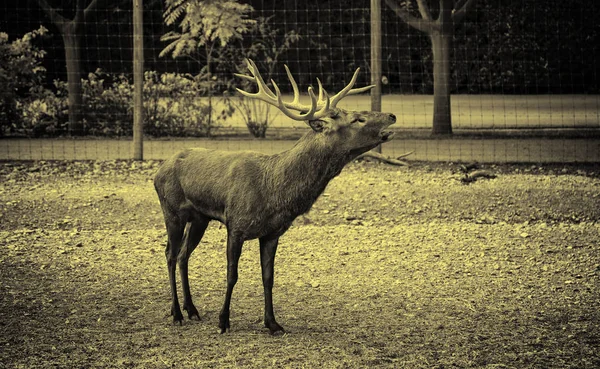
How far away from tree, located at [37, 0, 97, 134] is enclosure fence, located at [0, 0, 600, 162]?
3 centimetres

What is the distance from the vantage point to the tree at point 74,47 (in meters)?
18.9

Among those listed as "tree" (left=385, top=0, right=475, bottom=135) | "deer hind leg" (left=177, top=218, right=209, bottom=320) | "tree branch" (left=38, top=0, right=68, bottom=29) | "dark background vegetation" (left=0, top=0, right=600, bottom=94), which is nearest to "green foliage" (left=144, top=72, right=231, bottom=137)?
"tree branch" (left=38, top=0, right=68, bottom=29)

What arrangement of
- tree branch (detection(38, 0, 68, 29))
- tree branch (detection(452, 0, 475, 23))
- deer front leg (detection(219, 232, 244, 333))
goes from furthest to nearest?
tree branch (detection(38, 0, 68, 29)) < tree branch (detection(452, 0, 475, 23)) < deer front leg (detection(219, 232, 244, 333))

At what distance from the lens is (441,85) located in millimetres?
19297

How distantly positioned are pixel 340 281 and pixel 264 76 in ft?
61.8

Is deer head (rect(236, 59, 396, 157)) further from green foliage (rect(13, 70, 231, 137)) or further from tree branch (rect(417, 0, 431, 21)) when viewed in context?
tree branch (rect(417, 0, 431, 21))

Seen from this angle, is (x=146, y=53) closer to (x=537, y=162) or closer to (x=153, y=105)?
(x=153, y=105)

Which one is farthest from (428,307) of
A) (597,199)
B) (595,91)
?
(595,91)

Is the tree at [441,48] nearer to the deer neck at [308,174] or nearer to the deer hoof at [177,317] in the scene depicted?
the deer neck at [308,174]

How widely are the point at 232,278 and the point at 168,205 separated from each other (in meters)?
0.78

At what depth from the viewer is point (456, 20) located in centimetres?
1953

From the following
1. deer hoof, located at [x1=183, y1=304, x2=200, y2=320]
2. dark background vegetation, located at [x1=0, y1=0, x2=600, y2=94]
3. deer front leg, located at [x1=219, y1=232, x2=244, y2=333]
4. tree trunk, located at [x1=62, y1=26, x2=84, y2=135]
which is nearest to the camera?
deer front leg, located at [x1=219, y1=232, x2=244, y2=333]

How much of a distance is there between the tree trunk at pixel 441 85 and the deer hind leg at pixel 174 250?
13.2 m

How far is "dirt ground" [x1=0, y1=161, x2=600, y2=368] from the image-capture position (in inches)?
237
